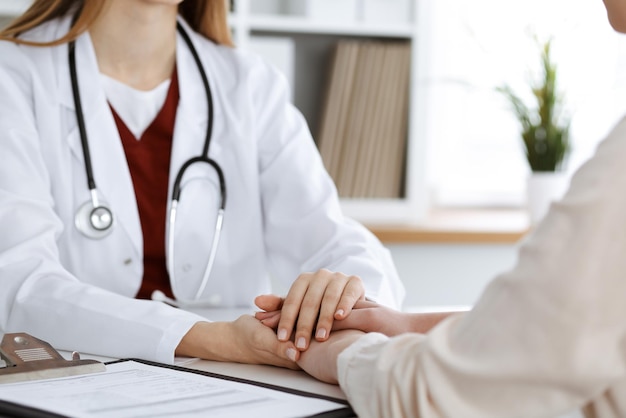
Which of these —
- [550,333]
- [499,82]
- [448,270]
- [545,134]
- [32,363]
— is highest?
[499,82]

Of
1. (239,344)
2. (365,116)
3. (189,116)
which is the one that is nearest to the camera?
(239,344)

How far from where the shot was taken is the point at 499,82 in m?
2.98

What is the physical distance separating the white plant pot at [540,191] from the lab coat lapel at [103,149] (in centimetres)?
137

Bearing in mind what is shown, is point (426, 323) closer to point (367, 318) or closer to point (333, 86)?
point (367, 318)


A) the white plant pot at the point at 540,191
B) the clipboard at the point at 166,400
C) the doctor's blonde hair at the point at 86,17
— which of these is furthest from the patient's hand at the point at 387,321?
the white plant pot at the point at 540,191

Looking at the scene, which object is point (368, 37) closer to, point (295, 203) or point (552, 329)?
point (295, 203)

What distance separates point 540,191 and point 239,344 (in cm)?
170

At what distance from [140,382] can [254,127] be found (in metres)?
0.84

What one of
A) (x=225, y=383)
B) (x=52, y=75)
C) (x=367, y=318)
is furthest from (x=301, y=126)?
(x=225, y=383)

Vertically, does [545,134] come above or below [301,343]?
above

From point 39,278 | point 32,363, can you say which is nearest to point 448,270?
point 39,278

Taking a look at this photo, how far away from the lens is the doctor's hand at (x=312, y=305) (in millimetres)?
1021

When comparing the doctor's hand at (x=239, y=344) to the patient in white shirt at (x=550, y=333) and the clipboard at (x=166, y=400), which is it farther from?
the patient in white shirt at (x=550, y=333)

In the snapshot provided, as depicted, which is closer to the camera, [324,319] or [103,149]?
[324,319]
